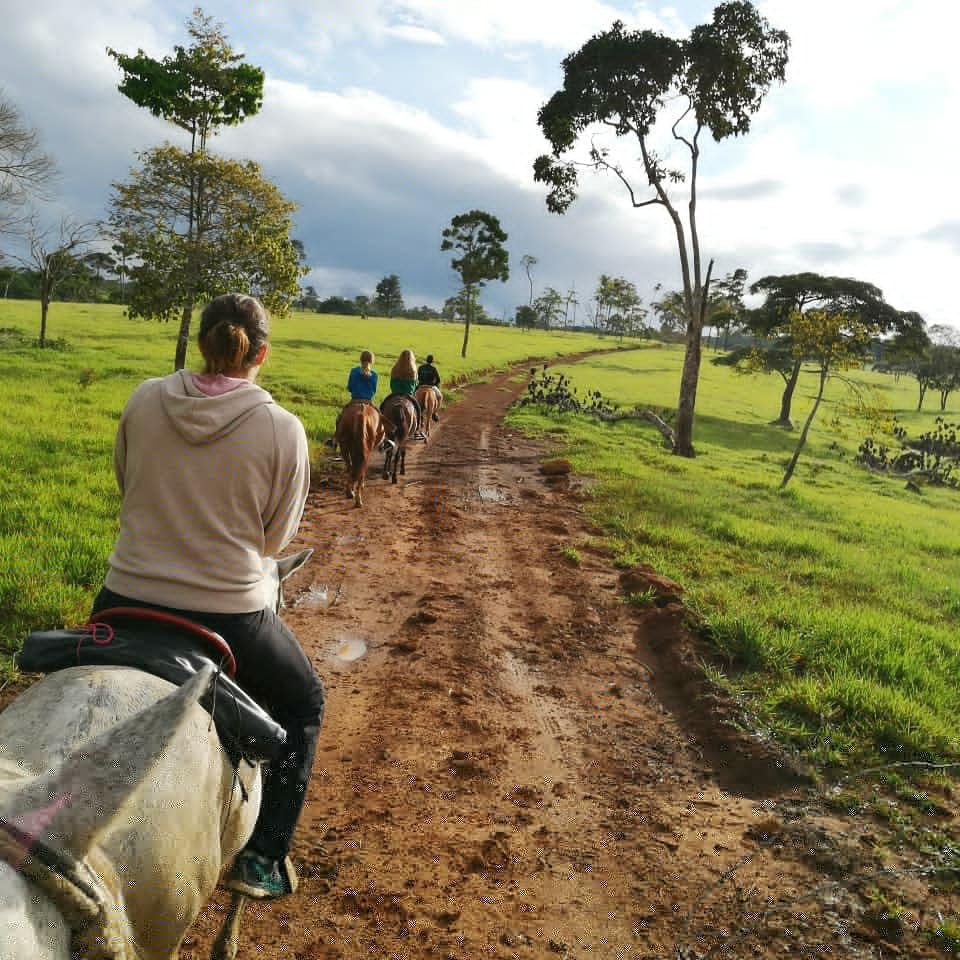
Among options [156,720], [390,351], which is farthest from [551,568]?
[390,351]

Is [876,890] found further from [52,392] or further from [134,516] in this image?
[52,392]

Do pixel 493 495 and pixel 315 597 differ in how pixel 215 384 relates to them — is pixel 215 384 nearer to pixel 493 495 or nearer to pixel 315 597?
pixel 315 597

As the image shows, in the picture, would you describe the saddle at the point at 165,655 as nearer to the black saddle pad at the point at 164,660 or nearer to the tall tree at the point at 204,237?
the black saddle pad at the point at 164,660

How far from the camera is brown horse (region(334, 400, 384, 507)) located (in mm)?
9523

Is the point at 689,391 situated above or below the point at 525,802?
above

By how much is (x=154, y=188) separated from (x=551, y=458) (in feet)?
37.4

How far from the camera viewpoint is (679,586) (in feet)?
23.4

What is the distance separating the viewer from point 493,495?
35.2 ft

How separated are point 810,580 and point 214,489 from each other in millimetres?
7815

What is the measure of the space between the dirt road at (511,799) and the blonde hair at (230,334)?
242 cm

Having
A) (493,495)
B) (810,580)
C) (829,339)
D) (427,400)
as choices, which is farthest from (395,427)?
(829,339)

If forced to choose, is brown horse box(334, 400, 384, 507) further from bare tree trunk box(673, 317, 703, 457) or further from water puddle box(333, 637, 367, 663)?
bare tree trunk box(673, 317, 703, 457)

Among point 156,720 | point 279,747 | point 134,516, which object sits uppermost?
point 134,516

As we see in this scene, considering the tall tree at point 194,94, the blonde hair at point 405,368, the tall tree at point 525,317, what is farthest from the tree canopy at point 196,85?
the tall tree at point 525,317
